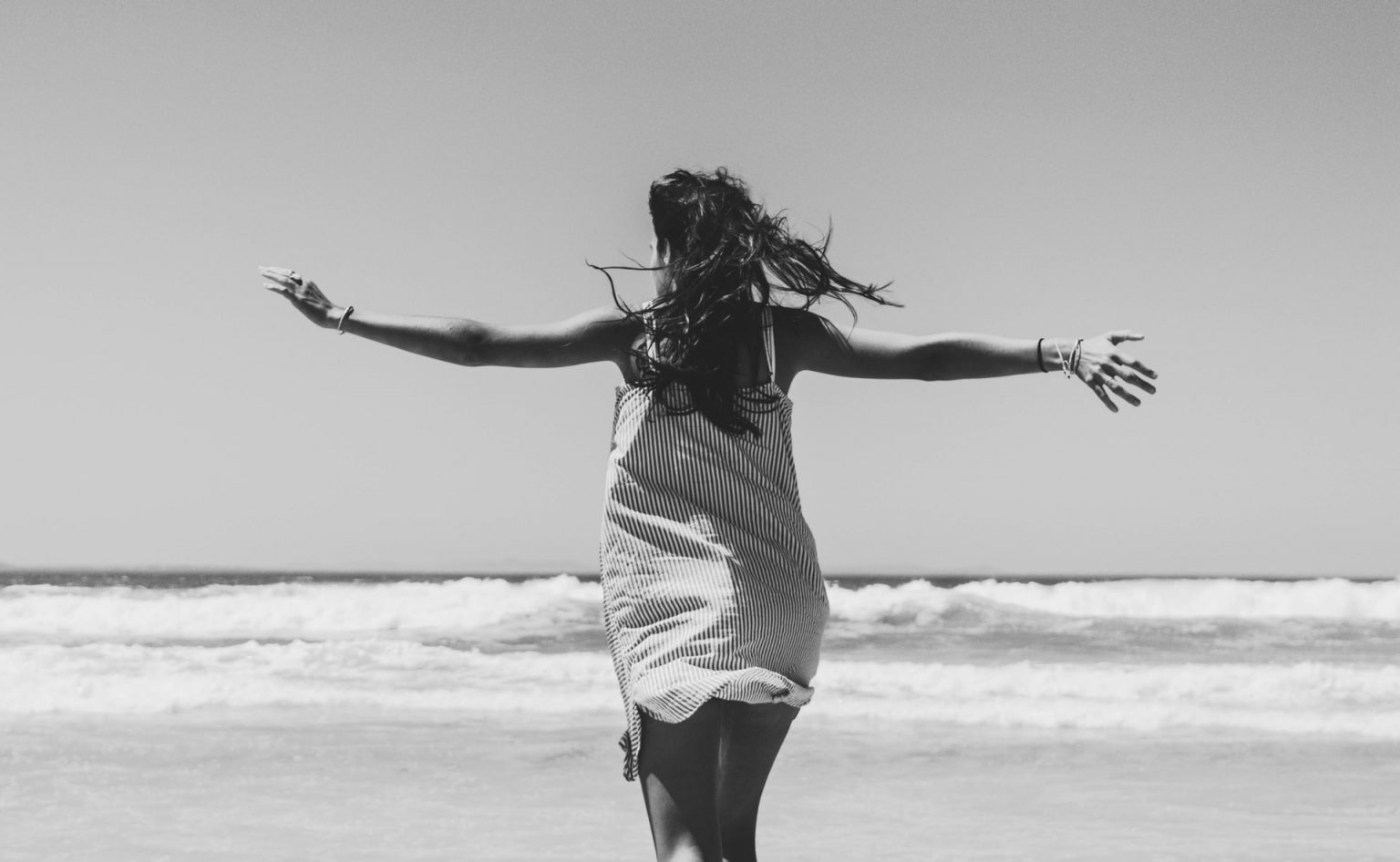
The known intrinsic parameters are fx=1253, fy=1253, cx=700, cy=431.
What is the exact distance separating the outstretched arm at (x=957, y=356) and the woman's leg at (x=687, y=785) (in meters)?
0.61

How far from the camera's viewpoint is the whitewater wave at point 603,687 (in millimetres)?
8852

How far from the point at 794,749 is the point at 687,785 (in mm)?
5568

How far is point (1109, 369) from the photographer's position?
2.00 metres

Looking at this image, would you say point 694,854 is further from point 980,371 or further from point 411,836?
point 411,836

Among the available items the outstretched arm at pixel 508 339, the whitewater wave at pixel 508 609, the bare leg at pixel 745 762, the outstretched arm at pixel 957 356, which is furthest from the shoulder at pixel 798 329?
the whitewater wave at pixel 508 609

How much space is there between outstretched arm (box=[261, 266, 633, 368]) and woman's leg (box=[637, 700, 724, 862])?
23.8 inches

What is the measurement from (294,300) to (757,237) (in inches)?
32.5

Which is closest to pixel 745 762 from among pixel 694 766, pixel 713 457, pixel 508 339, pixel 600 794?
pixel 694 766

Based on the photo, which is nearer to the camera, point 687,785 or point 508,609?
point 687,785

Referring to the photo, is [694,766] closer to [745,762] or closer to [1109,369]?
[745,762]

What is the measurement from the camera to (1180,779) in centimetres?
664

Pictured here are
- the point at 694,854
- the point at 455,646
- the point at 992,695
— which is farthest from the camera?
the point at 455,646

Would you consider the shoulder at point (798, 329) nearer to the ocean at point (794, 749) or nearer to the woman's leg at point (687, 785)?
the woman's leg at point (687, 785)

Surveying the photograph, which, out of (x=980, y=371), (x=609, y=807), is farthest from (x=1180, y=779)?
(x=980, y=371)
